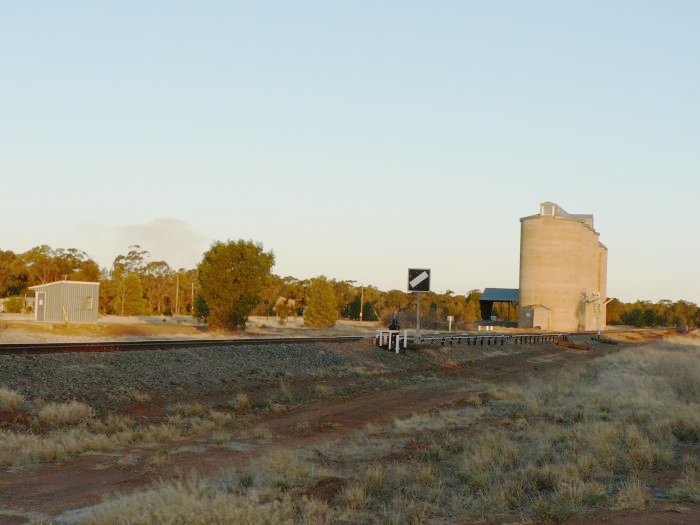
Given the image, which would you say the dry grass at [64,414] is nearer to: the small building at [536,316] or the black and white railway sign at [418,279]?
the black and white railway sign at [418,279]

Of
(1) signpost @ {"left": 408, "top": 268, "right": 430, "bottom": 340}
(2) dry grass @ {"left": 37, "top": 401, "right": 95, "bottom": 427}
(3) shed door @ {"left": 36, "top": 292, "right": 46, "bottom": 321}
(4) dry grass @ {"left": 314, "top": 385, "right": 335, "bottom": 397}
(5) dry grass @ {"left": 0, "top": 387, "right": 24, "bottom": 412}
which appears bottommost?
(4) dry grass @ {"left": 314, "top": 385, "right": 335, "bottom": 397}

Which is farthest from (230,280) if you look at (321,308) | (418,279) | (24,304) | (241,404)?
(24,304)

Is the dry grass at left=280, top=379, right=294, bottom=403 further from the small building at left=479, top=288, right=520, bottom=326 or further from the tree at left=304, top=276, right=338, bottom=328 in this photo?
the small building at left=479, top=288, right=520, bottom=326

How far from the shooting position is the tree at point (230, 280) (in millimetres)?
48812

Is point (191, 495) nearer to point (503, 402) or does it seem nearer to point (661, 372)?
point (503, 402)

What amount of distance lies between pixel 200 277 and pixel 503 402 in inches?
1327

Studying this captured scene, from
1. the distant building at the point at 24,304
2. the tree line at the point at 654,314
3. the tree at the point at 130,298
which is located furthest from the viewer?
the tree line at the point at 654,314

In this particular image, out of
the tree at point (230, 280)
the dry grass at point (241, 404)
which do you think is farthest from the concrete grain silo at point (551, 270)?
the dry grass at point (241, 404)

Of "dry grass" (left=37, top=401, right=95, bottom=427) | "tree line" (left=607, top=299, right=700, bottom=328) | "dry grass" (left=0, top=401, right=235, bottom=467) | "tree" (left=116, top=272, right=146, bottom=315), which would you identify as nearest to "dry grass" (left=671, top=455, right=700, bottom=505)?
"dry grass" (left=0, top=401, right=235, bottom=467)

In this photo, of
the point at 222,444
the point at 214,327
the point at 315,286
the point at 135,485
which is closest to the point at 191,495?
the point at 135,485

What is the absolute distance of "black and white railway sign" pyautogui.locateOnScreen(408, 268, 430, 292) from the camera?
26172mm

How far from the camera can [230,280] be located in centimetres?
4856

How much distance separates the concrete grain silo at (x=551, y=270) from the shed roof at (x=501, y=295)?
917 centimetres

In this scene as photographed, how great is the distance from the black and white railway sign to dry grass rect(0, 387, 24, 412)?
47.1ft
